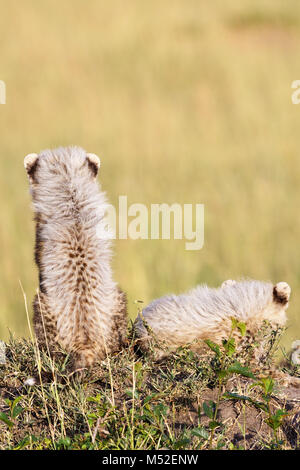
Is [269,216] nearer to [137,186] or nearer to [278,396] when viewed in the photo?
[137,186]

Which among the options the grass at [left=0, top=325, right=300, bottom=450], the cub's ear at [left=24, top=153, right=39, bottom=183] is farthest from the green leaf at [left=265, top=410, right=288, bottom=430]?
the cub's ear at [left=24, top=153, right=39, bottom=183]

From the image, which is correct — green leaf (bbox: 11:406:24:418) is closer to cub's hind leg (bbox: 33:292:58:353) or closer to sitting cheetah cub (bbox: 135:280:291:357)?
cub's hind leg (bbox: 33:292:58:353)

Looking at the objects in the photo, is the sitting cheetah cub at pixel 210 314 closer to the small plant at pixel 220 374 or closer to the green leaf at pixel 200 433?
the small plant at pixel 220 374

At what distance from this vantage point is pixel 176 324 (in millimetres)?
4168

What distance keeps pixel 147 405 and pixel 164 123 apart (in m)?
13.1

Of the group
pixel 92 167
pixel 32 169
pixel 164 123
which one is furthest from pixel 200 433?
pixel 164 123

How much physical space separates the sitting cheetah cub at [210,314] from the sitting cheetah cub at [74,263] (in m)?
0.21

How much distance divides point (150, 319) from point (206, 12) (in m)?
26.2

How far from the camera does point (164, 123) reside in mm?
16125

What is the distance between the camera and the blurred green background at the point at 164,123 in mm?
8867

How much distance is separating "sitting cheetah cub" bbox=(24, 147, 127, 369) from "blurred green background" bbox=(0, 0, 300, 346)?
48 cm

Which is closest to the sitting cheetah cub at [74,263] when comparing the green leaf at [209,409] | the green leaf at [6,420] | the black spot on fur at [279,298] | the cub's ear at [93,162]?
the cub's ear at [93,162]

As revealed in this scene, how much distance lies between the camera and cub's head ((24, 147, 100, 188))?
4320 millimetres
